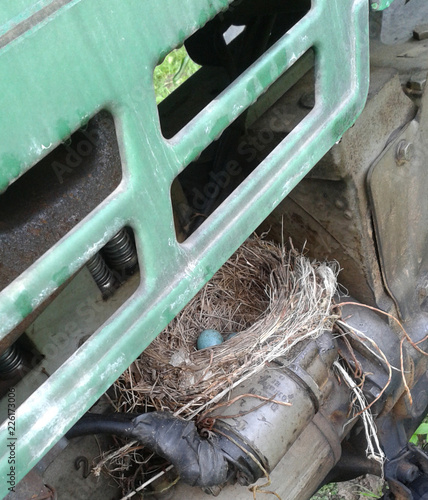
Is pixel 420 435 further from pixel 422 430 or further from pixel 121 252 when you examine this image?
pixel 121 252


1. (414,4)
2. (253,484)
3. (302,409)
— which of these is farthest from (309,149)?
(414,4)

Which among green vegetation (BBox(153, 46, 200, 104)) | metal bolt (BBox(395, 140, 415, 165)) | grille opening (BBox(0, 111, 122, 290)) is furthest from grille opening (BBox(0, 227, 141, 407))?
green vegetation (BBox(153, 46, 200, 104))

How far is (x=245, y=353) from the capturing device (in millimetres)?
1890

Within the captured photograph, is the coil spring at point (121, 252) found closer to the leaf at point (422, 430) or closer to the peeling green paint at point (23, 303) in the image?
the peeling green paint at point (23, 303)

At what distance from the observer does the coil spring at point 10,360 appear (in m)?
1.52

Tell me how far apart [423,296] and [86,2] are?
1729 mm

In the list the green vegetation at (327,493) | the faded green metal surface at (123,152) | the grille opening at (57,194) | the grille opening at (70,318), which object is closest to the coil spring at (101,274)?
the grille opening at (70,318)

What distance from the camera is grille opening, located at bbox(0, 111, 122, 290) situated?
124 cm

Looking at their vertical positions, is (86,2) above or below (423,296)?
above

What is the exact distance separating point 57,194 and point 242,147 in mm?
875

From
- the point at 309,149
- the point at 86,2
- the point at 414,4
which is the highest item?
the point at 86,2

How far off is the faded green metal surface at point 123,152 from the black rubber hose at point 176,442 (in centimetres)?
47

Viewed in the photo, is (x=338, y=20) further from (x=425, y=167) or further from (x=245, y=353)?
(x=245, y=353)

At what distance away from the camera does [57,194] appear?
4.20ft
